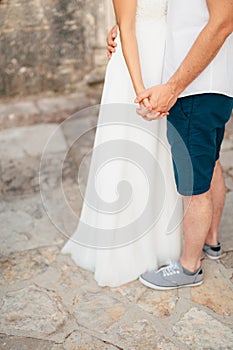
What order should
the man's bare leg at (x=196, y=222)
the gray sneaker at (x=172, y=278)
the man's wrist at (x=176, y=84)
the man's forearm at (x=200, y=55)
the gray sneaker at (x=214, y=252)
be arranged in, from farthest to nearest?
1. the gray sneaker at (x=214, y=252)
2. the gray sneaker at (x=172, y=278)
3. the man's bare leg at (x=196, y=222)
4. the man's wrist at (x=176, y=84)
5. the man's forearm at (x=200, y=55)

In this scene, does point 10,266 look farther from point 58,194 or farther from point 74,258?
point 58,194

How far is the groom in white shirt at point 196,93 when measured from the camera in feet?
6.14

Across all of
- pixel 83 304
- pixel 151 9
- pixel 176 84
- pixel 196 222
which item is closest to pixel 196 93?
pixel 176 84

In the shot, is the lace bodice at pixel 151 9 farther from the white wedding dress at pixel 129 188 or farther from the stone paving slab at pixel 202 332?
the stone paving slab at pixel 202 332

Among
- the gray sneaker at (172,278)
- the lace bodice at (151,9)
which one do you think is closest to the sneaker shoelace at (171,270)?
the gray sneaker at (172,278)

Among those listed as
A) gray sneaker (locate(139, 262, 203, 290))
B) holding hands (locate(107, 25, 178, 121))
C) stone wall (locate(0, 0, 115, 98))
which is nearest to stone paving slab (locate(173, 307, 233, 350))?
gray sneaker (locate(139, 262, 203, 290))

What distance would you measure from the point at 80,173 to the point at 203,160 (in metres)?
1.43

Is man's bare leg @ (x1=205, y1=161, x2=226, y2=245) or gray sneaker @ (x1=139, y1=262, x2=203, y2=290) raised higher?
man's bare leg @ (x1=205, y1=161, x2=226, y2=245)

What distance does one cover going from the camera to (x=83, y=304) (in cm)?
238

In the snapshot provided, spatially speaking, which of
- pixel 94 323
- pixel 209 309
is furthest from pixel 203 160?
pixel 94 323

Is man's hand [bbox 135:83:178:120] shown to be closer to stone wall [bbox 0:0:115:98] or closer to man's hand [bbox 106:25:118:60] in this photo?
man's hand [bbox 106:25:118:60]

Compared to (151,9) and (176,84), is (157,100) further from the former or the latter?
(151,9)

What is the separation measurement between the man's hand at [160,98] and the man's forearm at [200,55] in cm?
2

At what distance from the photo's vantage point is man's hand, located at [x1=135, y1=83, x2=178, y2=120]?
6.47 feet
